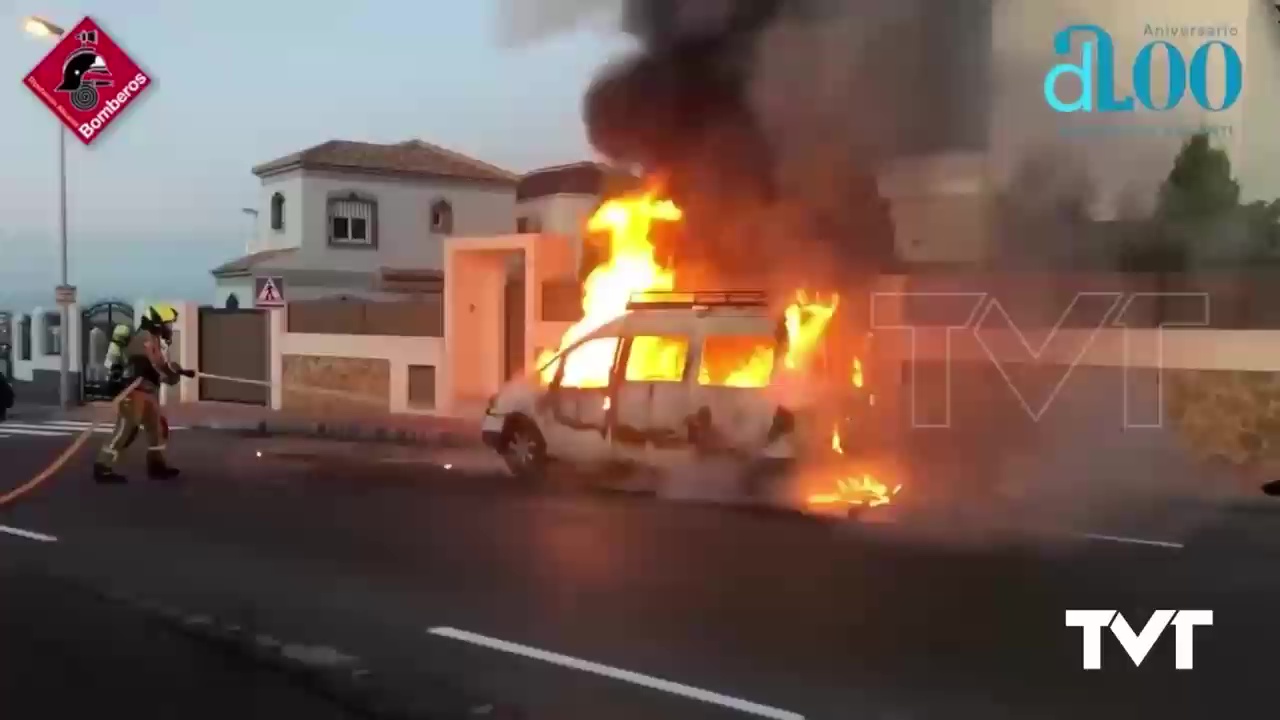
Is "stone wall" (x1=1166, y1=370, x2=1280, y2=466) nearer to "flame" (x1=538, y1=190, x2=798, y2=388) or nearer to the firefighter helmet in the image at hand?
"flame" (x1=538, y1=190, x2=798, y2=388)

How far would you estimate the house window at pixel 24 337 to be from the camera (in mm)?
31719

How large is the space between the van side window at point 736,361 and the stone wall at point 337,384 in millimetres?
10379

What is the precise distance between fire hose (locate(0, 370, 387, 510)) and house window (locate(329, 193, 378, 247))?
7.99m

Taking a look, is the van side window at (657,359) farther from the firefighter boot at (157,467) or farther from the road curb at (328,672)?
the road curb at (328,672)

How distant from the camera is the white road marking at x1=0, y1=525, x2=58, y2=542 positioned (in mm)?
8703

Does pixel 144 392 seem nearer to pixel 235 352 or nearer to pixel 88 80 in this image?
pixel 88 80

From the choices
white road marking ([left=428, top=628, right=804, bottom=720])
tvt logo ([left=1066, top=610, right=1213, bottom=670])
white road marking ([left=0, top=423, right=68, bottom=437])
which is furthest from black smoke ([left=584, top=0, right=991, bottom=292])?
white road marking ([left=0, top=423, right=68, bottom=437])

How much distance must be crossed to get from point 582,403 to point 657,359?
853 millimetres

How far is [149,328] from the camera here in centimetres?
1136

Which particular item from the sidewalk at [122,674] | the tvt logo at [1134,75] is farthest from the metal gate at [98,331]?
the sidewalk at [122,674]

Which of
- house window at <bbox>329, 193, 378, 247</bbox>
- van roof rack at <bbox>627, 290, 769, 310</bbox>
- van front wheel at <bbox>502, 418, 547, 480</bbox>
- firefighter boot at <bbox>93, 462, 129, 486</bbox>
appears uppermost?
house window at <bbox>329, 193, 378, 247</bbox>

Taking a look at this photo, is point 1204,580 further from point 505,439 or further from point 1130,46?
point 1130,46

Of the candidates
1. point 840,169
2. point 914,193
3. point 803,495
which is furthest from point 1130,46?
point 803,495

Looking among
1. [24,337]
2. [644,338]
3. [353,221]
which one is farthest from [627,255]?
[24,337]
